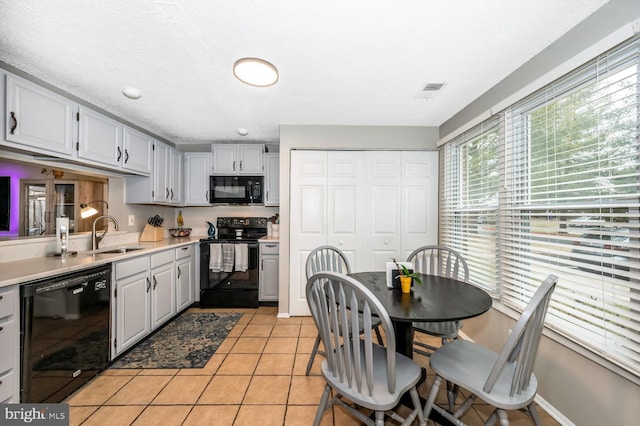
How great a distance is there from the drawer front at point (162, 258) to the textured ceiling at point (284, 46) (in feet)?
4.95

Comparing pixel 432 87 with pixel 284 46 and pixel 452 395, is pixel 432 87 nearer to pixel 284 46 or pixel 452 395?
pixel 284 46

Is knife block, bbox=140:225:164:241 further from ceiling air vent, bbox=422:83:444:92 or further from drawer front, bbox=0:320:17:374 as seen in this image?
ceiling air vent, bbox=422:83:444:92

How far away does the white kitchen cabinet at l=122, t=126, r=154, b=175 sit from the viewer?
2.83 m

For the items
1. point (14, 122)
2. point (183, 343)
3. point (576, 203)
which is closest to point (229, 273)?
point (183, 343)

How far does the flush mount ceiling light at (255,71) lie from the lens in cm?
179

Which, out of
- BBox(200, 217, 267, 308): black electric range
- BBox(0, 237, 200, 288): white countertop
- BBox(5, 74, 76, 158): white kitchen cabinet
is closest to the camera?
BBox(0, 237, 200, 288): white countertop

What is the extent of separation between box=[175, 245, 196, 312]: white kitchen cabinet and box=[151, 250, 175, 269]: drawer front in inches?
4.8

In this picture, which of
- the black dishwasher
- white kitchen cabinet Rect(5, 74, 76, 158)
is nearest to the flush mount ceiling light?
white kitchen cabinet Rect(5, 74, 76, 158)

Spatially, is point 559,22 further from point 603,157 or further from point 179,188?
point 179,188

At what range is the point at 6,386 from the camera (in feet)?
4.79

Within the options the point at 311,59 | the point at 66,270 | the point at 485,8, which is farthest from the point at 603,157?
the point at 66,270

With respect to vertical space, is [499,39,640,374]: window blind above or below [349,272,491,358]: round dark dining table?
above

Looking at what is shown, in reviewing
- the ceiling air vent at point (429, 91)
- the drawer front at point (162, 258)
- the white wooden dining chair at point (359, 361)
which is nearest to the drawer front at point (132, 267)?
the drawer front at point (162, 258)

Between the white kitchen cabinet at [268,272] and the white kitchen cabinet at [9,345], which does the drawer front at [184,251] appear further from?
the white kitchen cabinet at [9,345]
